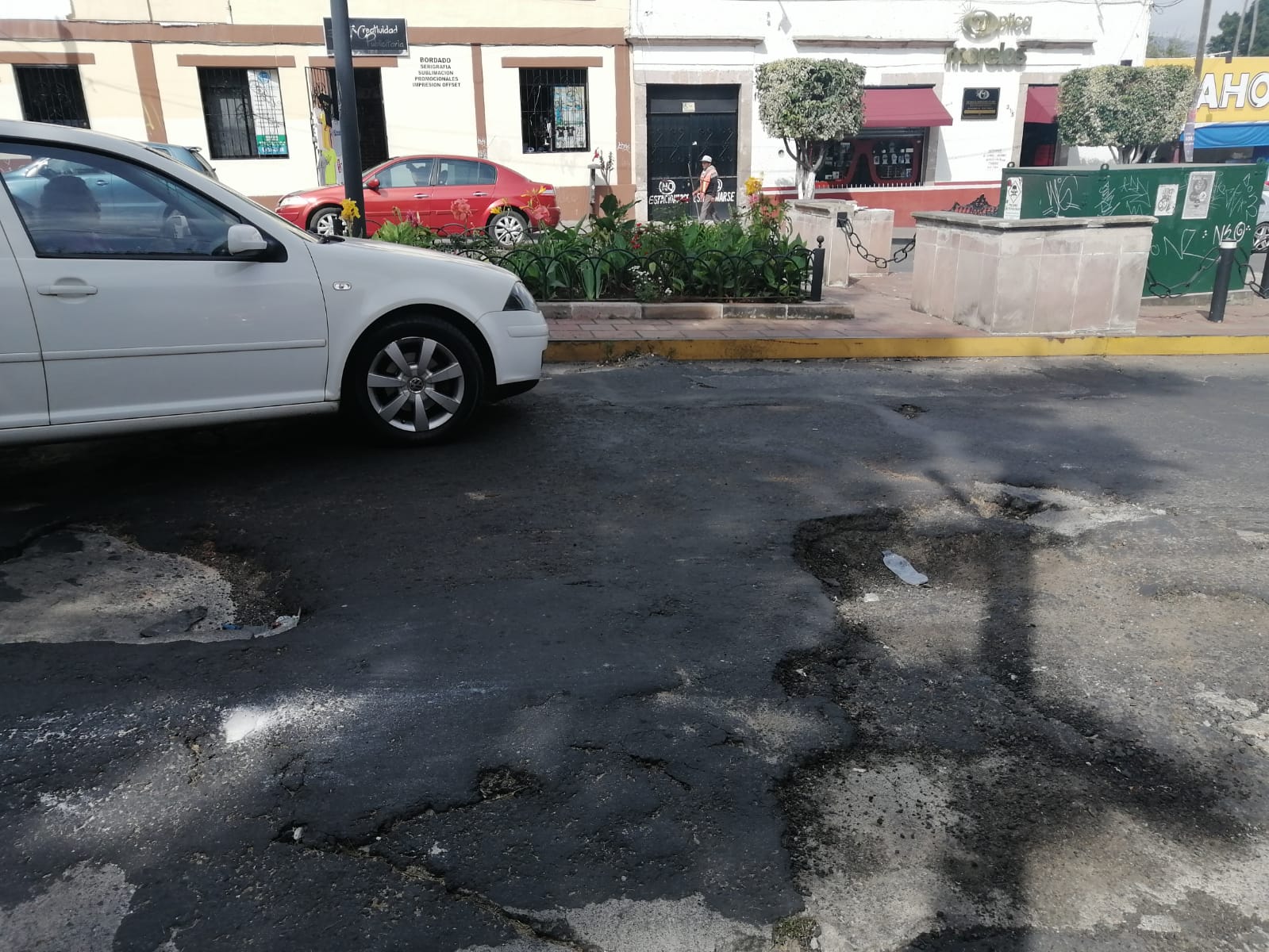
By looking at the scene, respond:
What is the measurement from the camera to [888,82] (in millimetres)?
23031

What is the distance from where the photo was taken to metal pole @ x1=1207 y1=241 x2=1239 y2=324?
10.3 metres

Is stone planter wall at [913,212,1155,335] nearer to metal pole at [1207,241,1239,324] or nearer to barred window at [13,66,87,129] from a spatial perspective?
metal pole at [1207,241,1239,324]

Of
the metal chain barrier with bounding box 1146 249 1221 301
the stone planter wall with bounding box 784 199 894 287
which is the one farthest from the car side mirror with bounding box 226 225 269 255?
the metal chain barrier with bounding box 1146 249 1221 301

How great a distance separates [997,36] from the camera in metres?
23.3

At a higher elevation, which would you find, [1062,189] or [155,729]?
[1062,189]

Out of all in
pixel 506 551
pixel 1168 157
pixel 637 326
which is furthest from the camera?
pixel 1168 157

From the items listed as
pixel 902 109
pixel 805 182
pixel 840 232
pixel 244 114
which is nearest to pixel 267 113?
pixel 244 114

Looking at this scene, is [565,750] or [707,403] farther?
[707,403]

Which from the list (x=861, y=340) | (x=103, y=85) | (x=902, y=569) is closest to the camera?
(x=902, y=569)

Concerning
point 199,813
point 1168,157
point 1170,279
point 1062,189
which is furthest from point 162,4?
point 1168,157

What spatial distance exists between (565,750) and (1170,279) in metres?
10.8

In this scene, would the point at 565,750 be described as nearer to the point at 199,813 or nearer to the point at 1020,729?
the point at 199,813

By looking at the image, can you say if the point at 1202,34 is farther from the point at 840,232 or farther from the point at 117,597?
the point at 117,597

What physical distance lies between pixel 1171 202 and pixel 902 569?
8888mm
